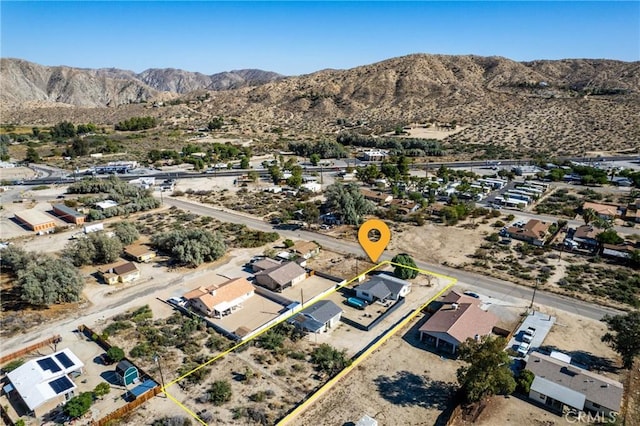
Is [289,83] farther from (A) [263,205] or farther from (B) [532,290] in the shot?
(B) [532,290]

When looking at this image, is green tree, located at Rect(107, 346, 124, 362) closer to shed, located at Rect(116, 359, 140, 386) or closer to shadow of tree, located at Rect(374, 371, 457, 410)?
shed, located at Rect(116, 359, 140, 386)

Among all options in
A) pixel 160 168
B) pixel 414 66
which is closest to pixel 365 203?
pixel 160 168

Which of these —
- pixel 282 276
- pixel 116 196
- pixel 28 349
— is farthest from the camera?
pixel 116 196

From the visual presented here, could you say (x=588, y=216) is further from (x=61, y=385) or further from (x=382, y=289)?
(x=61, y=385)

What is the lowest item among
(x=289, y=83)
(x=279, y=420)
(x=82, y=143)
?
(x=279, y=420)

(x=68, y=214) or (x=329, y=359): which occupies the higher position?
(x=68, y=214)

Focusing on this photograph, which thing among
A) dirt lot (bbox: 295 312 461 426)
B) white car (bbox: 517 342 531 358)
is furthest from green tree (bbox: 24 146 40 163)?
white car (bbox: 517 342 531 358)

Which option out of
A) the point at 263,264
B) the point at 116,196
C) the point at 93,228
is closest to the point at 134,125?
the point at 116,196
